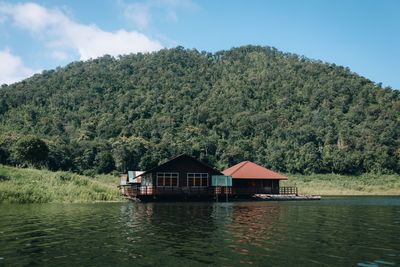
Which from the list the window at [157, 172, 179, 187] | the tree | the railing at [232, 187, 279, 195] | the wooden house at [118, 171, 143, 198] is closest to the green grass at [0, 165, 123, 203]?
the wooden house at [118, 171, 143, 198]

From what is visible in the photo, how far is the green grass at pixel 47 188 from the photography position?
49.5m

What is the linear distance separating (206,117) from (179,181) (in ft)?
294

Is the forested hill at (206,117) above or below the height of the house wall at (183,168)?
above

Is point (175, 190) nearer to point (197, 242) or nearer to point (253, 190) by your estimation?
point (253, 190)

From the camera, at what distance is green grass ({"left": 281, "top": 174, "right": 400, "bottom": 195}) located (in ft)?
294

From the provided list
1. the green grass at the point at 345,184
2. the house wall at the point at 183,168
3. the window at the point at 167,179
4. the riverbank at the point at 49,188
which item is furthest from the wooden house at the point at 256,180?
the green grass at the point at 345,184

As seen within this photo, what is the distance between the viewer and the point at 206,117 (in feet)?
487

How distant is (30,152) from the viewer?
3487 inches

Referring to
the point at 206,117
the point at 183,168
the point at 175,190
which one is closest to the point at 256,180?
the point at 183,168

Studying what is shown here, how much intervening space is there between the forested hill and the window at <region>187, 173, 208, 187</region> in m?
44.1

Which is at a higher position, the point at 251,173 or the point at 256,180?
the point at 251,173

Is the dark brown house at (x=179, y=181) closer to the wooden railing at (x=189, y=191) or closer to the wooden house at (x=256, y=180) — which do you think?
the wooden railing at (x=189, y=191)

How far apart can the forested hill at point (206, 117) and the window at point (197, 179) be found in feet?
145

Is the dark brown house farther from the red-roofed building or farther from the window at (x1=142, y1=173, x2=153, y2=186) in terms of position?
the red-roofed building
